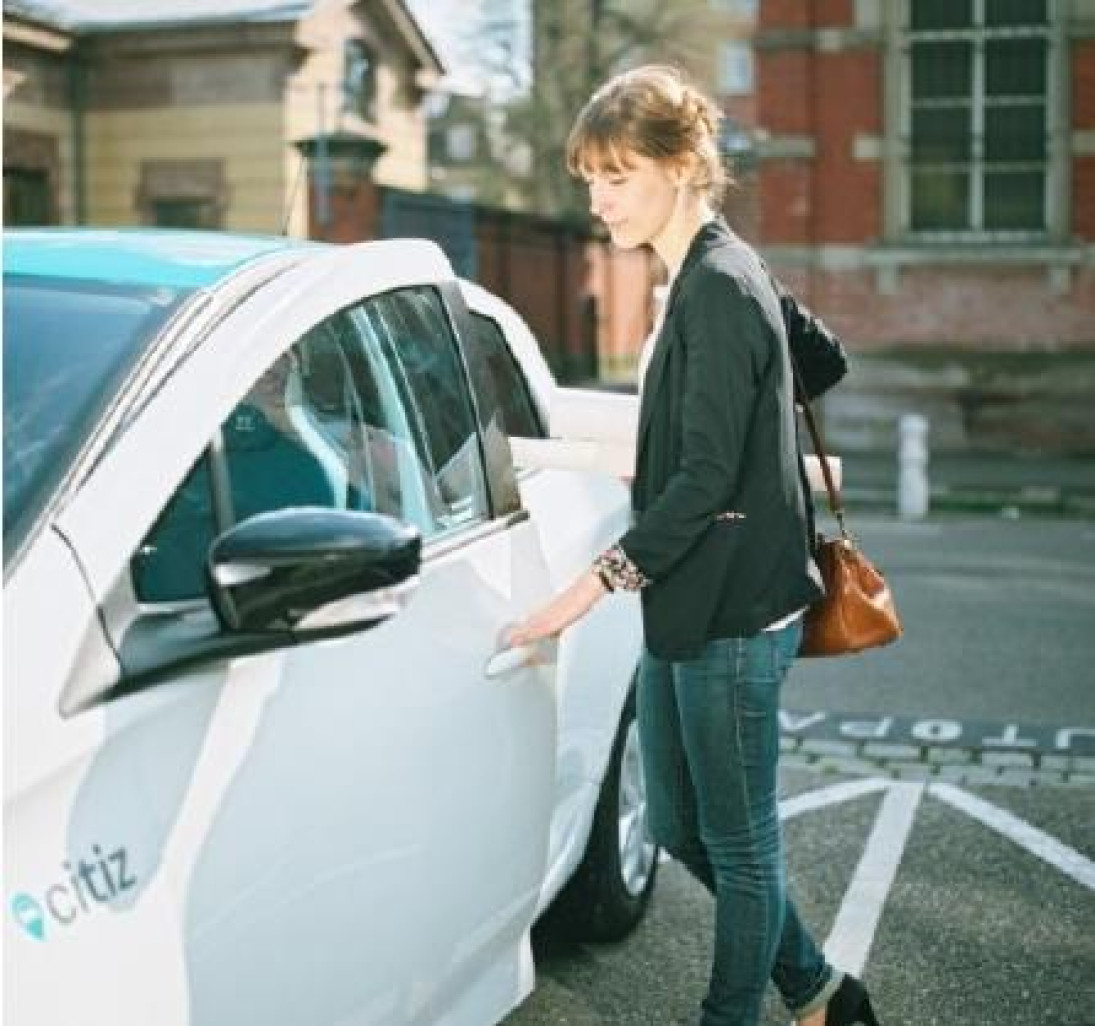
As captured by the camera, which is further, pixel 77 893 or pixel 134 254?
pixel 134 254

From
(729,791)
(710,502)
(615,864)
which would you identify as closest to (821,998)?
(729,791)

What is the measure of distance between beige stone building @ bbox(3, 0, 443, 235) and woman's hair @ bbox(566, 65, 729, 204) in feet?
Answer: 68.0

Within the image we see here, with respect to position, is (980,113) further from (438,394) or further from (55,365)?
(55,365)

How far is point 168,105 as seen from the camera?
80.6 feet

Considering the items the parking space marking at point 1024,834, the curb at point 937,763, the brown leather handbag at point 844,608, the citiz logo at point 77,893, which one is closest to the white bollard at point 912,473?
the curb at point 937,763

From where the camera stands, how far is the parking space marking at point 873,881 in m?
4.57

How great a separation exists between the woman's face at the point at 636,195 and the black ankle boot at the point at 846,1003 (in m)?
1.61

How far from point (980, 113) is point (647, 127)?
50.7 ft

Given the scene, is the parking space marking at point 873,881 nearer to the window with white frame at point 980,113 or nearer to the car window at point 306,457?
the car window at point 306,457

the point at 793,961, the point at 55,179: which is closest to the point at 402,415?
the point at 793,961

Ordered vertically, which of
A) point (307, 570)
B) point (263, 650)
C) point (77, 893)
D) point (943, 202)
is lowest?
point (77, 893)

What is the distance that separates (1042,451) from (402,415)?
15.7 meters

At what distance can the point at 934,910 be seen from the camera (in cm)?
485

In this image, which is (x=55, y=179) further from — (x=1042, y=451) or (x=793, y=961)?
(x=793, y=961)
